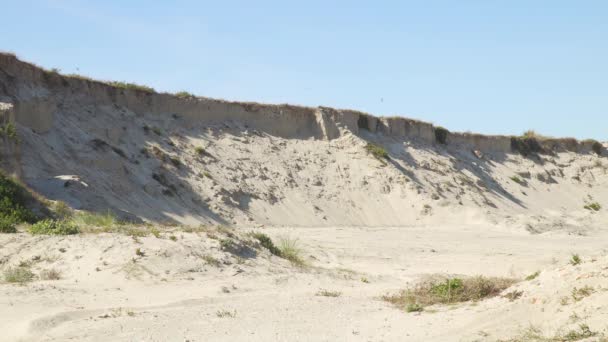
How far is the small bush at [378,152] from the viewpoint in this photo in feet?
97.8

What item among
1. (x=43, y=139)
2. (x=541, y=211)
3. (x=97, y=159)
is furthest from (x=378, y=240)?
(x=541, y=211)

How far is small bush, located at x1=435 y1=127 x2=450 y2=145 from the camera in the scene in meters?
35.2

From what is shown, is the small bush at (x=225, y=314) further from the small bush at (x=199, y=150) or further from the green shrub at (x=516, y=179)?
the green shrub at (x=516, y=179)

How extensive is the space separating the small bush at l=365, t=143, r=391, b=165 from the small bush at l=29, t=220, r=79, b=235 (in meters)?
18.9

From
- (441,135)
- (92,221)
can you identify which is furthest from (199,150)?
(441,135)

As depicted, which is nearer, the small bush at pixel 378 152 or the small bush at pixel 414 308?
the small bush at pixel 414 308

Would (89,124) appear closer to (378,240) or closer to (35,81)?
(35,81)

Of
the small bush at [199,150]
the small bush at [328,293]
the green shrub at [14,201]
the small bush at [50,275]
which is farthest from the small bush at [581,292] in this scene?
the small bush at [199,150]

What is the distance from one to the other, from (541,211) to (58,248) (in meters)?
26.3

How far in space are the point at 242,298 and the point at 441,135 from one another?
27416 millimetres

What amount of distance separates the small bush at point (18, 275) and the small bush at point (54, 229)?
1.62 metres

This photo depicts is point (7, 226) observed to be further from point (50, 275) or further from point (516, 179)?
point (516, 179)

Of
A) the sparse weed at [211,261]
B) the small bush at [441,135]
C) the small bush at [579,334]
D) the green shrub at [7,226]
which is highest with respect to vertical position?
the small bush at [441,135]

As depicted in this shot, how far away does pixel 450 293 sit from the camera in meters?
8.91
